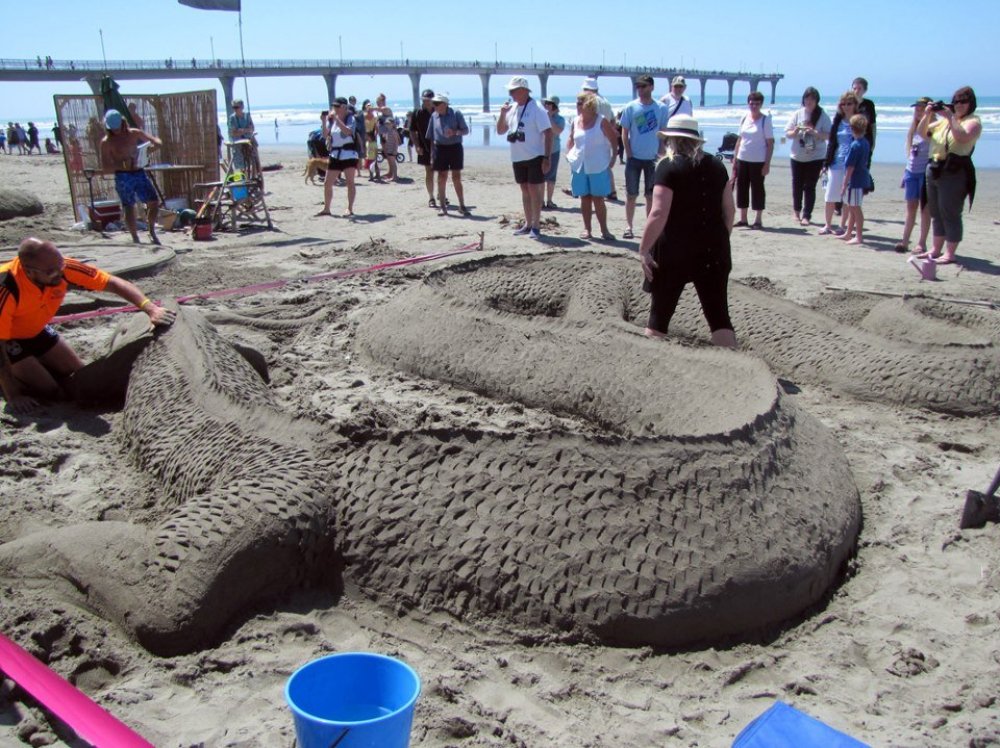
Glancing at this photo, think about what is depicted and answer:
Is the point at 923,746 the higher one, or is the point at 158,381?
the point at 158,381

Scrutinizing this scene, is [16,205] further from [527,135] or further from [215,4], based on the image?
[527,135]

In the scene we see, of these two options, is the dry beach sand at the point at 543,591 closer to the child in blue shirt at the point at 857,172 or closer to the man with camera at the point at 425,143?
the child in blue shirt at the point at 857,172

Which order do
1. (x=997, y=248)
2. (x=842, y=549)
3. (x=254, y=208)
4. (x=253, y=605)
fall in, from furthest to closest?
(x=254, y=208) < (x=997, y=248) < (x=842, y=549) < (x=253, y=605)

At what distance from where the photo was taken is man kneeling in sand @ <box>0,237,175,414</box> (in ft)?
16.4

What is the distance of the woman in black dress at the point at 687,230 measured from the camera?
5.05 meters

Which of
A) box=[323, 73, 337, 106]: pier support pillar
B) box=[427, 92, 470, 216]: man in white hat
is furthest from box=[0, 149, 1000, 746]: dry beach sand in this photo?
box=[323, 73, 337, 106]: pier support pillar

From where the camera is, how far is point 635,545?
9.78 ft

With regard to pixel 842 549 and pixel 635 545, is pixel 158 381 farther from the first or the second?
pixel 842 549

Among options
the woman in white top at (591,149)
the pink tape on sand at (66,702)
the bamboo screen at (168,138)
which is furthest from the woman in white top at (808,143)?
the pink tape on sand at (66,702)

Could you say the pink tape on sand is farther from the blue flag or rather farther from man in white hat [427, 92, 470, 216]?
the blue flag

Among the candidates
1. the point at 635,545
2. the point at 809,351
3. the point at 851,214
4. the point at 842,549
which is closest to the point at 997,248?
the point at 851,214

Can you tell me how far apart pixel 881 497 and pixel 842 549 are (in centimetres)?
86

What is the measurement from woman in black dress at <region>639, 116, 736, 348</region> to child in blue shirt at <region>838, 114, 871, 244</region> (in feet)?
16.1

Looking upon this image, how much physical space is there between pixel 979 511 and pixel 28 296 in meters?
5.07
